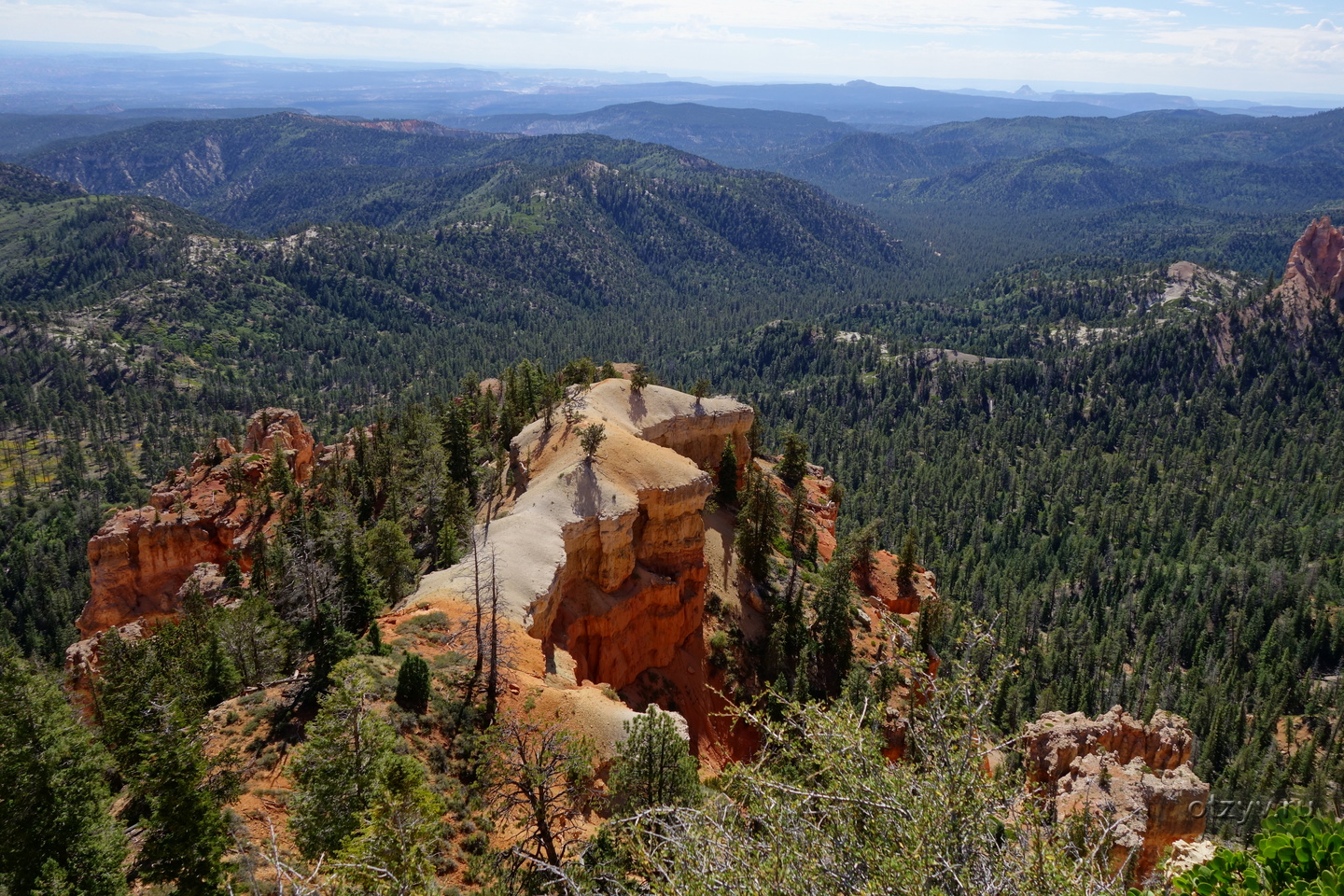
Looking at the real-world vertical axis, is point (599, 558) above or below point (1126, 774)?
above

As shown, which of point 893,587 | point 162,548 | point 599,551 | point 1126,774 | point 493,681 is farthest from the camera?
point 893,587

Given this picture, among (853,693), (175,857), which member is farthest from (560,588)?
(175,857)

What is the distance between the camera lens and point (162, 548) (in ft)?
263

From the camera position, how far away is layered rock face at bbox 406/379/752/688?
48.8 m

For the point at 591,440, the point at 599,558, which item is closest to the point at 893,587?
the point at 599,558

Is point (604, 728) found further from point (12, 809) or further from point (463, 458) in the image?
point (463, 458)

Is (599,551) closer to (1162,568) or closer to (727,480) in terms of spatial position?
(727,480)

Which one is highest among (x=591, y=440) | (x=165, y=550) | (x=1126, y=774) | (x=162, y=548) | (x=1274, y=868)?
(x=1274, y=868)

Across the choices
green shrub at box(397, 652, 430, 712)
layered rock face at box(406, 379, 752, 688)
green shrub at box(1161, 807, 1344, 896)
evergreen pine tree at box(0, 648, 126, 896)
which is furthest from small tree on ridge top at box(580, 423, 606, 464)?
green shrub at box(1161, 807, 1344, 896)

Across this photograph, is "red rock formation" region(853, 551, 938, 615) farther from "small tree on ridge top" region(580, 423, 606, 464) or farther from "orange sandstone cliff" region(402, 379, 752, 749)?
"small tree on ridge top" region(580, 423, 606, 464)

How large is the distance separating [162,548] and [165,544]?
0.47 meters

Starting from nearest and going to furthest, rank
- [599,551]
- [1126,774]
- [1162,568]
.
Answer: [1126,774] → [599,551] → [1162,568]

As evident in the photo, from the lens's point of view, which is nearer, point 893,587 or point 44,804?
point 44,804

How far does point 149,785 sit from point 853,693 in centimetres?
4647
